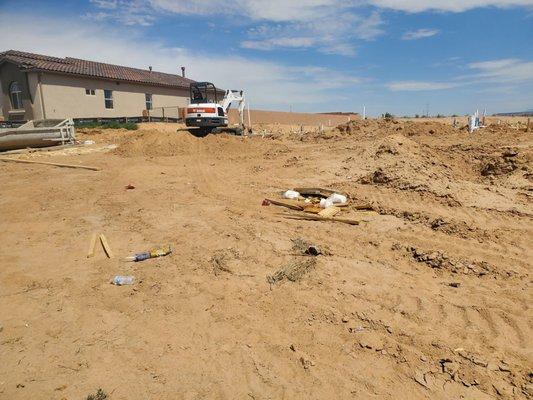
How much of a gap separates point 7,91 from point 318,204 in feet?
79.6

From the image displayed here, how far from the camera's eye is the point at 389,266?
16.5 feet

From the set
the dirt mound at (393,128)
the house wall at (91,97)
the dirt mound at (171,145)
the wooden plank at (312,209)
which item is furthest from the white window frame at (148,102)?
the wooden plank at (312,209)

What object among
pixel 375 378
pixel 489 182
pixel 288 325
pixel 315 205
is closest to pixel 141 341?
pixel 288 325

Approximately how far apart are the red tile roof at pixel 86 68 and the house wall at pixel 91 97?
465mm

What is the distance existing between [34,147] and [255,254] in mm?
14635

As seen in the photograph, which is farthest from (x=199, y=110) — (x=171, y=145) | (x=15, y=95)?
(x=15, y=95)

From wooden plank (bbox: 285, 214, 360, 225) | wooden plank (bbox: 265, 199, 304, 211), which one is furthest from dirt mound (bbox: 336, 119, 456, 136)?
wooden plank (bbox: 285, 214, 360, 225)

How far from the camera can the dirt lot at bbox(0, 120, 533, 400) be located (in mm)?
3055

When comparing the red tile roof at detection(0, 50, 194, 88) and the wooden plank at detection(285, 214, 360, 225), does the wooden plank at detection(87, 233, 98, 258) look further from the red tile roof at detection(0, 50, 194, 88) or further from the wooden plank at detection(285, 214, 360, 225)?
the red tile roof at detection(0, 50, 194, 88)

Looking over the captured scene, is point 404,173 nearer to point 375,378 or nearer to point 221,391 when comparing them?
point 375,378

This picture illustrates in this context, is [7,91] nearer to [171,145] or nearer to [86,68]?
[86,68]

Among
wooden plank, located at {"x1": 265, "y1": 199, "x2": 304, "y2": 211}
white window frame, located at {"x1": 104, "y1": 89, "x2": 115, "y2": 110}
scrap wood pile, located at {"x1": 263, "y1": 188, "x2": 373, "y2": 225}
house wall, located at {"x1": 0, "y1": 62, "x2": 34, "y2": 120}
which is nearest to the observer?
scrap wood pile, located at {"x1": 263, "y1": 188, "x2": 373, "y2": 225}

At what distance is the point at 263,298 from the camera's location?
4219mm

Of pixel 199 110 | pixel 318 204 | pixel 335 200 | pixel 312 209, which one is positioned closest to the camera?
pixel 312 209
